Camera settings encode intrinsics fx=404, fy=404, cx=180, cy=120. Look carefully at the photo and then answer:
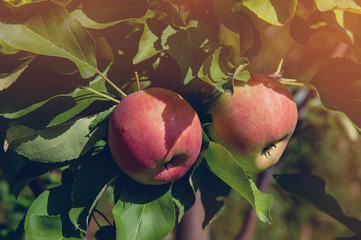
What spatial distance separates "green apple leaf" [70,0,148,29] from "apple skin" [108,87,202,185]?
0.11 m

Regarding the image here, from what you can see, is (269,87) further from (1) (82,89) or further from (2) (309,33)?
(1) (82,89)

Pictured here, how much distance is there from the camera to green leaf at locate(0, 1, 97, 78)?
0.45 metres

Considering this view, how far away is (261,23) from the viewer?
576 mm

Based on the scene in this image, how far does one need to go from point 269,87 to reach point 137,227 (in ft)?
0.84

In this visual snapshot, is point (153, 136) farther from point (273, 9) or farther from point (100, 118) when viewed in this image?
point (273, 9)

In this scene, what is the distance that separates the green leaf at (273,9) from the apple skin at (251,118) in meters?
0.09

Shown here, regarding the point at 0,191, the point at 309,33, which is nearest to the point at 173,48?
the point at 309,33

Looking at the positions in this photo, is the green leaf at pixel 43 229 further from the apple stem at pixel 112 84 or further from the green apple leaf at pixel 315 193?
the green apple leaf at pixel 315 193

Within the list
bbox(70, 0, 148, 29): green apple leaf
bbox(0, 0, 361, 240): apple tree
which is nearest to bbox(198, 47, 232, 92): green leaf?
bbox(0, 0, 361, 240): apple tree

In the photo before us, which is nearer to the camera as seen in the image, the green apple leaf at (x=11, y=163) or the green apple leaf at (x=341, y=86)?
the green apple leaf at (x=341, y=86)

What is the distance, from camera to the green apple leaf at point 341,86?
21.0 inches

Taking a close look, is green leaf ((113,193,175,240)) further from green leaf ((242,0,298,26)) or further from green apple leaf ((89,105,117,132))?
green leaf ((242,0,298,26))

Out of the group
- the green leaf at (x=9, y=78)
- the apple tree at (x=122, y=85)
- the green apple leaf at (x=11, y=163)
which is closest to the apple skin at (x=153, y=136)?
the apple tree at (x=122, y=85)

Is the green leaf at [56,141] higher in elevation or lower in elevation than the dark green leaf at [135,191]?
higher
